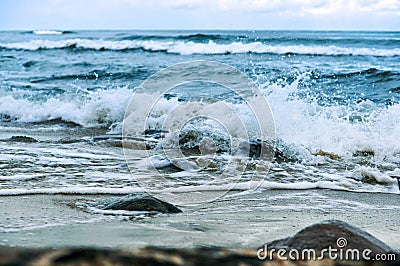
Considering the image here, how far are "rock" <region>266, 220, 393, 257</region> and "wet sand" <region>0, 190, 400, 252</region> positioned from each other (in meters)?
0.66

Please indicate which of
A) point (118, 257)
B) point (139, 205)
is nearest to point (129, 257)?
point (118, 257)

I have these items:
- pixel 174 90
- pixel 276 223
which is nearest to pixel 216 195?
pixel 276 223

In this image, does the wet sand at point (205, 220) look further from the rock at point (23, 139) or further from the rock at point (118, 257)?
the rock at point (23, 139)

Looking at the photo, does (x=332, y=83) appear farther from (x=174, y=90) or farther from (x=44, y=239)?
(x=44, y=239)

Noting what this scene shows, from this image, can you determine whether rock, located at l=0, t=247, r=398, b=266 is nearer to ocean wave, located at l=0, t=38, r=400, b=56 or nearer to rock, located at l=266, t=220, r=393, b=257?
rock, located at l=266, t=220, r=393, b=257

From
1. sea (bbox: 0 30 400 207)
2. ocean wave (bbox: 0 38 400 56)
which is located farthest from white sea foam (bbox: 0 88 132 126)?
ocean wave (bbox: 0 38 400 56)

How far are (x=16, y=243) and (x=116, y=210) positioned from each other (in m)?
1.00

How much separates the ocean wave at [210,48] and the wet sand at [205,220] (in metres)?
19.5

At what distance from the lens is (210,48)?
2808 centimetres

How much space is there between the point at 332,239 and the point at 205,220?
1561 mm

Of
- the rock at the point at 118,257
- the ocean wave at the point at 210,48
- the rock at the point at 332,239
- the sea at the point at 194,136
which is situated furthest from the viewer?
the ocean wave at the point at 210,48

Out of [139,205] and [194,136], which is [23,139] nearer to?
[194,136]

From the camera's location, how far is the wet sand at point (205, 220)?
3418mm

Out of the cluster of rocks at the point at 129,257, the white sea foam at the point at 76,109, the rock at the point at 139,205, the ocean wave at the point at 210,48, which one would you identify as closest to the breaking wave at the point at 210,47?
the ocean wave at the point at 210,48
